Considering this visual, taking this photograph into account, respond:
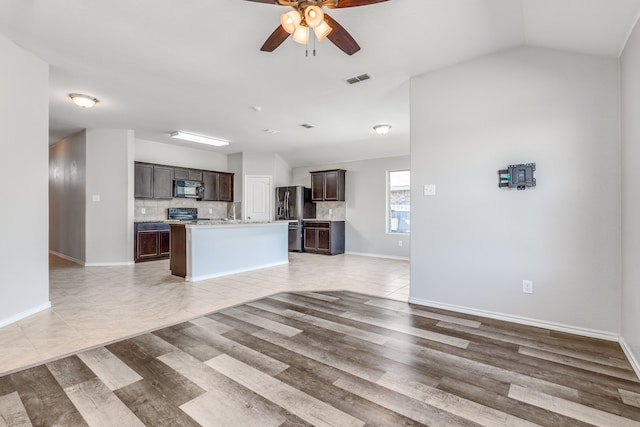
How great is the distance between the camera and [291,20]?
2.15 meters

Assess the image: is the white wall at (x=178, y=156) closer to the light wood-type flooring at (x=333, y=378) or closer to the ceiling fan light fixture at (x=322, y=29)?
the light wood-type flooring at (x=333, y=378)

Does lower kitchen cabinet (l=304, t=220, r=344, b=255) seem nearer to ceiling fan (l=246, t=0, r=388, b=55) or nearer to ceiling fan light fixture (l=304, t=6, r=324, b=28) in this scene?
ceiling fan (l=246, t=0, r=388, b=55)

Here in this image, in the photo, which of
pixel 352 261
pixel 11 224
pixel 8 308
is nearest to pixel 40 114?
pixel 11 224

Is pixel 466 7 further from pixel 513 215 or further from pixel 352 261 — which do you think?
pixel 352 261

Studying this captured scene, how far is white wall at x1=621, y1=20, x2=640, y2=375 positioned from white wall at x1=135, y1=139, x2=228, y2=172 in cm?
786

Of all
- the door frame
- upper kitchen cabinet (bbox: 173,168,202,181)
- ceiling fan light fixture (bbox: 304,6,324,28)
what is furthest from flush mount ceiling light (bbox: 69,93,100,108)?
the door frame

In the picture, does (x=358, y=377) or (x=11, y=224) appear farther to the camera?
(x=11, y=224)

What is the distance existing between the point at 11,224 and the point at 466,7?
181 inches

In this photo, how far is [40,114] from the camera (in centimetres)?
332

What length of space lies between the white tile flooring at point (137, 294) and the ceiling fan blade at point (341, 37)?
2.91 metres

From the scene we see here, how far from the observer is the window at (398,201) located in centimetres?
748

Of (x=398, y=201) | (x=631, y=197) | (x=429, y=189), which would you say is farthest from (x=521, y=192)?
(x=398, y=201)

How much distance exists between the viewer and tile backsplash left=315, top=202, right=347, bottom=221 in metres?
8.43

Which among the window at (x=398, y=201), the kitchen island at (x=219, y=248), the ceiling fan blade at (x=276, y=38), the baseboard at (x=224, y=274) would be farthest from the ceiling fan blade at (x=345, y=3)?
the window at (x=398, y=201)
